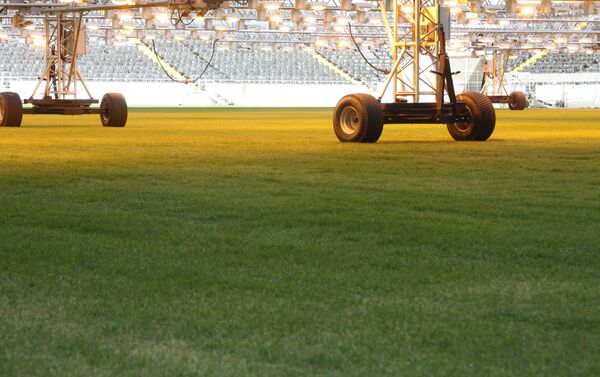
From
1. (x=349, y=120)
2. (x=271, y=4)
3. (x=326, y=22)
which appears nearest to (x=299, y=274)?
(x=349, y=120)

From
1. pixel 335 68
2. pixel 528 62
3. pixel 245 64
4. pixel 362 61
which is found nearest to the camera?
pixel 245 64

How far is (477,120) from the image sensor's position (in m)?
19.9

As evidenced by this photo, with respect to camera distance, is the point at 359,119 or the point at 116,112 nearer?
the point at 359,119

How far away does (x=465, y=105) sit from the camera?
2034 centimetres

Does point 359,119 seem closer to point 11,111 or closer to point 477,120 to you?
point 477,120

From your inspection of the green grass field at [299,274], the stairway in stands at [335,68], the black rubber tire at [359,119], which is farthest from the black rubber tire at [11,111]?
the stairway in stands at [335,68]

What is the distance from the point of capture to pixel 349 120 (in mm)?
19406

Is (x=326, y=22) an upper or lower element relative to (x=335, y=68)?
upper

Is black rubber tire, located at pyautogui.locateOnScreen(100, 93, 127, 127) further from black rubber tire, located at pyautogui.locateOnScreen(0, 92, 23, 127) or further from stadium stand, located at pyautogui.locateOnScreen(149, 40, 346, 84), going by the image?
stadium stand, located at pyautogui.locateOnScreen(149, 40, 346, 84)

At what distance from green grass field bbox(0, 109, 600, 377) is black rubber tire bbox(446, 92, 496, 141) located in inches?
317

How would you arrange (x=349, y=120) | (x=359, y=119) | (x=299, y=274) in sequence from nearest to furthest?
(x=299, y=274) < (x=359, y=119) < (x=349, y=120)

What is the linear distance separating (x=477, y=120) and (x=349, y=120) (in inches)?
90.7

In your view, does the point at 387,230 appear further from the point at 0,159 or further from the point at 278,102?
the point at 278,102

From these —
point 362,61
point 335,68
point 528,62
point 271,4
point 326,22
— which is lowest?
point 528,62
